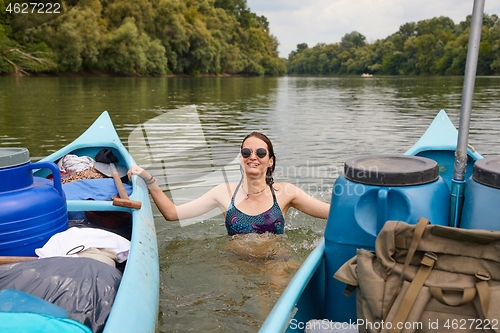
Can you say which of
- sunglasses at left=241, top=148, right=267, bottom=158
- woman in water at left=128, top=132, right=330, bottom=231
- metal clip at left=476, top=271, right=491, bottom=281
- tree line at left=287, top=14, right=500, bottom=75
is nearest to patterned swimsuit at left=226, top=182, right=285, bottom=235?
woman in water at left=128, top=132, right=330, bottom=231

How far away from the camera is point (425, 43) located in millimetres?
87938

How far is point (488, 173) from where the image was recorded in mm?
1893

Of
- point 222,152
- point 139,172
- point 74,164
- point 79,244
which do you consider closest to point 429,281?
point 79,244

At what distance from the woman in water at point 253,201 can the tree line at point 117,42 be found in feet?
116

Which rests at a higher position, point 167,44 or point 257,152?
A: point 167,44

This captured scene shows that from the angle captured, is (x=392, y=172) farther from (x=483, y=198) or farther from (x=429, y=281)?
(x=429, y=281)

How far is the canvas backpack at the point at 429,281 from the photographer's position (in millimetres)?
1588

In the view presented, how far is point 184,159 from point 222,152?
1.09m

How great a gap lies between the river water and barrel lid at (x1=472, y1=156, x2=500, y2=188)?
5.67 ft

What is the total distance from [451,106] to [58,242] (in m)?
17.1

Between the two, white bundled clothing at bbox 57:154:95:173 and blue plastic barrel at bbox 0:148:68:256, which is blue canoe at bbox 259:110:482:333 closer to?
blue plastic barrel at bbox 0:148:68:256

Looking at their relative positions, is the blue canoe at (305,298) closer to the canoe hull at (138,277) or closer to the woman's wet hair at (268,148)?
the canoe hull at (138,277)

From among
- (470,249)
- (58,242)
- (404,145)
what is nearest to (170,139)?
(404,145)

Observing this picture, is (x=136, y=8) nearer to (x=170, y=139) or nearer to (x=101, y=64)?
(x=101, y=64)
